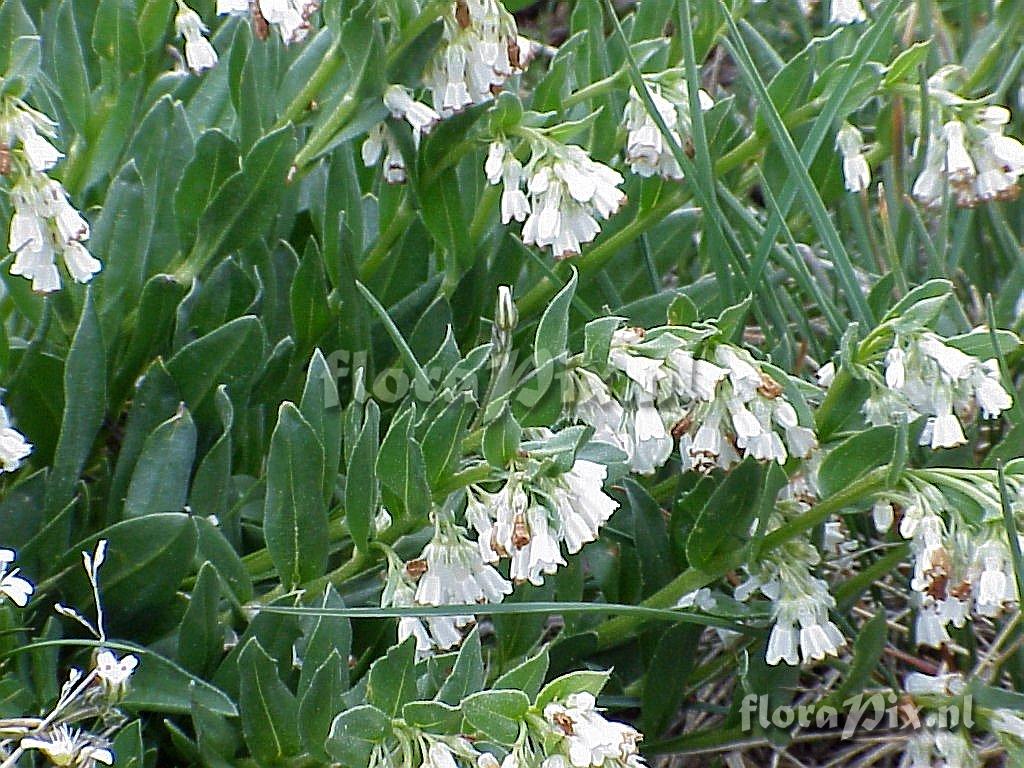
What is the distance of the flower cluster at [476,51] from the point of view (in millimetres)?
1392

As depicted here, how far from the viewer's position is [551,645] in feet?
4.91

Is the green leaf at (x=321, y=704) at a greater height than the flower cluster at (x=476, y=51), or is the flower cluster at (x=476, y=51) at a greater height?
the flower cluster at (x=476, y=51)

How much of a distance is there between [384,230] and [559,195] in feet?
1.45

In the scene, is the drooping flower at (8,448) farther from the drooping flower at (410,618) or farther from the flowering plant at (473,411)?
the drooping flower at (410,618)

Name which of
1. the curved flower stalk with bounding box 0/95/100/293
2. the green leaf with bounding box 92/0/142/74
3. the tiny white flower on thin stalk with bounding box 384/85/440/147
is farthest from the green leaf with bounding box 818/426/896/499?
the green leaf with bounding box 92/0/142/74

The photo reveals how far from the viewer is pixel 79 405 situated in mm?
1500

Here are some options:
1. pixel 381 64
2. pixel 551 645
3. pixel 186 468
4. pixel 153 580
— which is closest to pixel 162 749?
pixel 153 580

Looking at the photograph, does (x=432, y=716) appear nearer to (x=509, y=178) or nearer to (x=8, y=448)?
(x=8, y=448)

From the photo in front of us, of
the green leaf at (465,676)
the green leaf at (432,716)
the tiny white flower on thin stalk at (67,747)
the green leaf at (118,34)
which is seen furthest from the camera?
the green leaf at (118,34)

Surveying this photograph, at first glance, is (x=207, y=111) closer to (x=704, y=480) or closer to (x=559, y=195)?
(x=559, y=195)

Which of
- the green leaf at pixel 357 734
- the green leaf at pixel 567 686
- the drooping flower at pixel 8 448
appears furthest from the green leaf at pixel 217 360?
the green leaf at pixel 567 686

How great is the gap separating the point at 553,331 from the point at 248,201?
0.57m

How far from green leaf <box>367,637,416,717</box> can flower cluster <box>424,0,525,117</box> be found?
2.01ft

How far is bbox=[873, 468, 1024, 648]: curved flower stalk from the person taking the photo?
1219mm
